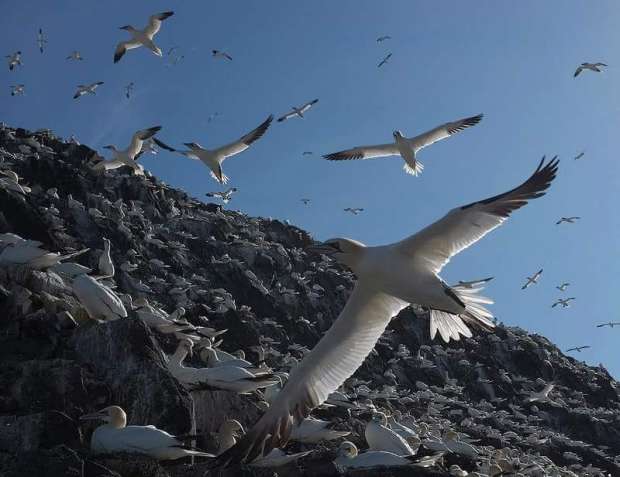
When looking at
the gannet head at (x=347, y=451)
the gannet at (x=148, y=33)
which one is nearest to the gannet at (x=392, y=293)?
the gannet head at (x=347, y=451)

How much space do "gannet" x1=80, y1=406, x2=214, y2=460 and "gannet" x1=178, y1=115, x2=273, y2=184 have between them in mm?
11600

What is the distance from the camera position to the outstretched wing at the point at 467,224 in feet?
24.2

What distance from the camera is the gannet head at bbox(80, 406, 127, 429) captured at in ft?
22.4

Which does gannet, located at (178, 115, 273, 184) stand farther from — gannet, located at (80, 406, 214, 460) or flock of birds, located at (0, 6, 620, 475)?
gannet, located at (80, 406, 214, 460)

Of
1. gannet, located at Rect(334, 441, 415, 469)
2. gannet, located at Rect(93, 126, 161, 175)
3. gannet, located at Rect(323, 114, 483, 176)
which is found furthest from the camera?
gannet, located at Rect(93, 126, 161, 175)

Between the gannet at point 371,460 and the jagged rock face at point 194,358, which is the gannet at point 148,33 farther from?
the gannet at point 371,460

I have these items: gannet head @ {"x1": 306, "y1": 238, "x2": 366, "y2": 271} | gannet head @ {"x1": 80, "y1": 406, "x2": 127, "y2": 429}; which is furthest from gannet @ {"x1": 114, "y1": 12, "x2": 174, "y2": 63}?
gannet head @ {"x1": 80, "y1": 406, "x2": 127, "y2": 429}

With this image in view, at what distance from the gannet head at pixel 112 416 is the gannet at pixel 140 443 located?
12cm

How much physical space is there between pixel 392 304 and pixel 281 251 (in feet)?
80.3

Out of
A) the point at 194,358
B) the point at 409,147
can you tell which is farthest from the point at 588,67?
the point at 194,358

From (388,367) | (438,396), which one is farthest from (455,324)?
(388,367)

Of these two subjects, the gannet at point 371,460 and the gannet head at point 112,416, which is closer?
the gannet head at point 112,416

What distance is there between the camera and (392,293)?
26.7 feet

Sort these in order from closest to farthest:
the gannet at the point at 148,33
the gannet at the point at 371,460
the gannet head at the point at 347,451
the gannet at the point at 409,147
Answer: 1. the gannet at the point at 371,460
2. the gannet head at the point at 347,451
3. the gannet at the point at 409,147
4. the gannet at the point at 148,33
